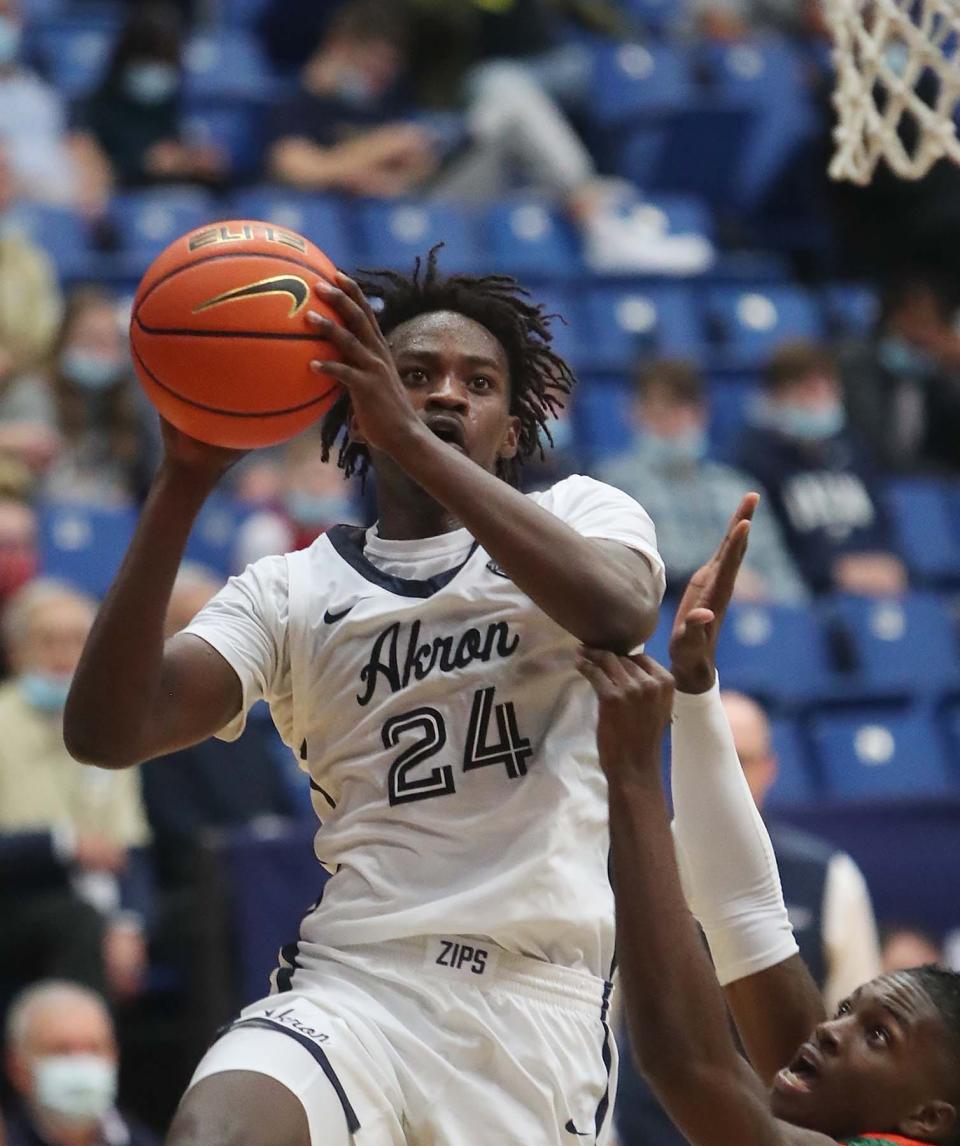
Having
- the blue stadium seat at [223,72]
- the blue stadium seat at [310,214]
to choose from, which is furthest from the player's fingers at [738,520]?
the blue stadium seat at [223,72]

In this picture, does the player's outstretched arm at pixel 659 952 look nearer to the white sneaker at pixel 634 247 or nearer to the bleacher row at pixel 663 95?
the white sneaker at pixel 634 247

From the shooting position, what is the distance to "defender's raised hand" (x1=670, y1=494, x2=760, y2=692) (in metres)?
3.38

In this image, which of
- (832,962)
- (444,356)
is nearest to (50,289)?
(832,962)

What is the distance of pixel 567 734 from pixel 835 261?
30.5ft

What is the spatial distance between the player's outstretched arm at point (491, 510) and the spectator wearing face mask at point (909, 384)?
7120mm

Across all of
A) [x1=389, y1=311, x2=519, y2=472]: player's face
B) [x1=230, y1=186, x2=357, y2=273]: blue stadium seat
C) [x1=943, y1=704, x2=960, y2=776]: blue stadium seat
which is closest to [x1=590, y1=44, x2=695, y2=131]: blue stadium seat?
[x1=230, y1=186, x2=357, y2=273]: blue stadium seat

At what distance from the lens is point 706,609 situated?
3.44m

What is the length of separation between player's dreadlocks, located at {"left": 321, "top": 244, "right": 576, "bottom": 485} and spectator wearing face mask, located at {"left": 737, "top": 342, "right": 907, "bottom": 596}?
5489 millimetres

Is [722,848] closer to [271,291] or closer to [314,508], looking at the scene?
[271,291]

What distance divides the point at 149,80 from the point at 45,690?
474 centimetres

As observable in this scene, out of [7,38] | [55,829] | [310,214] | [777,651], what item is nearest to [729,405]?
[777,651]

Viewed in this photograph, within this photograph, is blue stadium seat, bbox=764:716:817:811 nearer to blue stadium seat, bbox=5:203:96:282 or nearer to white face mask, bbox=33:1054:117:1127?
white face mask, bbox=33:1054:117:1127

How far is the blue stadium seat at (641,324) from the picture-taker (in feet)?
33.8

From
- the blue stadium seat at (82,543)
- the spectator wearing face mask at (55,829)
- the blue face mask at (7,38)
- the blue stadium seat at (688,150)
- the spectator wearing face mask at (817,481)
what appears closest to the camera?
the spectator wearing face mask at (55,829)
